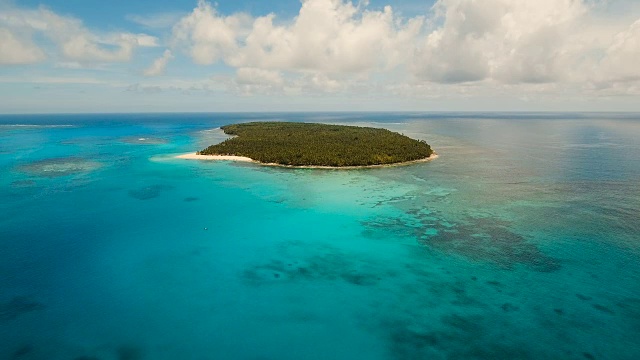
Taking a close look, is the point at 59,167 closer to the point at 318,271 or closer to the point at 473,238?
the point at 318,271

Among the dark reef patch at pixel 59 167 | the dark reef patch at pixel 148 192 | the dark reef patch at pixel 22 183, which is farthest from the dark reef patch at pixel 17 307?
the dark reef patch at pixel 59 167

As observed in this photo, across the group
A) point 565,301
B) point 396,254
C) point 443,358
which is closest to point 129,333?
point 443,358

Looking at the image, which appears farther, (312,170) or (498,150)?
(498,150)

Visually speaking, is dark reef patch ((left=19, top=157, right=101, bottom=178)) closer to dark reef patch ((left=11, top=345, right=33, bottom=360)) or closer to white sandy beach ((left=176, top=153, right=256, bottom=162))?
white sandy beach ((left=176, top=153, right=256, bottom=162))

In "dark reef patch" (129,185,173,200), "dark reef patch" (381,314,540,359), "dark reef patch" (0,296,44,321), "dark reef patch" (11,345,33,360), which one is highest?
"dark reef patch" (129,185,173,200)

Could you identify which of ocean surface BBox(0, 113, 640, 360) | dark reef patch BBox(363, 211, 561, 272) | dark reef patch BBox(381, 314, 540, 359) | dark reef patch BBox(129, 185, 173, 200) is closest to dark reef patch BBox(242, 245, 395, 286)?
ocean surface BBox(0, 113, 640, 360)

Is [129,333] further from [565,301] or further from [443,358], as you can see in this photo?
[565,301]

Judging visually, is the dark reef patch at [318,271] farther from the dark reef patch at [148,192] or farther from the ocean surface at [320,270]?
the dark reef patch at [148,192]

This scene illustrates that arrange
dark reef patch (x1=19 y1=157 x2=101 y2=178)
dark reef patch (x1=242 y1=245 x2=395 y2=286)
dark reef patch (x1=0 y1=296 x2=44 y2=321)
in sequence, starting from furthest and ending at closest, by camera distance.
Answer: dark reef patch (x1=19 y1=157 x2=101 y2=178), dark reef patch (x1=242 y1=245 x2=395 y2=286), dark reef patch (x1=0 y1=296 x2=44 y2=321)
